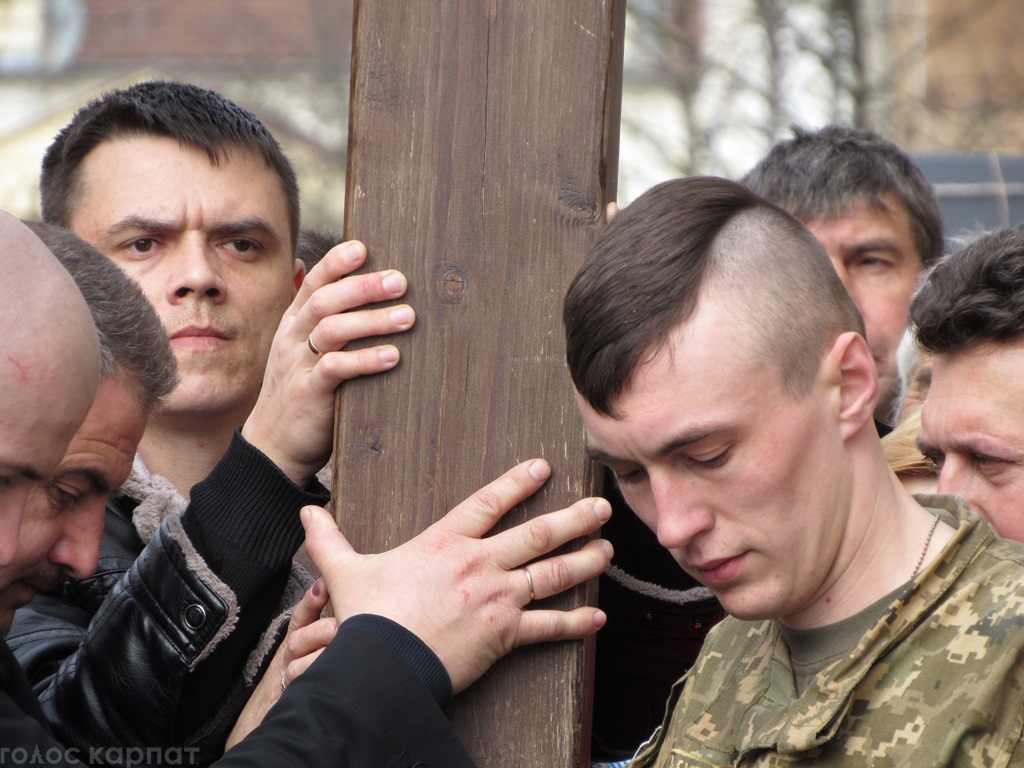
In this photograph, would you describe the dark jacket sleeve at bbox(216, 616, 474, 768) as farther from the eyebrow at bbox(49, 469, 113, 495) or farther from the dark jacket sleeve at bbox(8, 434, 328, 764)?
the eyebrow at bbox(49, 469, 113, 495)

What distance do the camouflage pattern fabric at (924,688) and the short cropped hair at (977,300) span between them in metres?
0.42

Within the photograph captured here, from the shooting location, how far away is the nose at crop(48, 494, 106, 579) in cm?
211

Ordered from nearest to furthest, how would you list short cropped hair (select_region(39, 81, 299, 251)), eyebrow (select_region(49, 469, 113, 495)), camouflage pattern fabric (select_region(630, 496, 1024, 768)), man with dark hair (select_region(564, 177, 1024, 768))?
1. camouflage pattern fabric (select_region(630, 496, 1024, 768))
2. man with dark hair (select_region(564, 177, 1024, 768))
3. eyebrow (select_region(49, 469, 113, 495))
4. short cropped hair (select_region(39, 81, 299, 251))

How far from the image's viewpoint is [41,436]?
1.70 meters

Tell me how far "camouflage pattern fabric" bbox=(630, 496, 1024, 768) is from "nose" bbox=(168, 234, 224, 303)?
61.0 inches

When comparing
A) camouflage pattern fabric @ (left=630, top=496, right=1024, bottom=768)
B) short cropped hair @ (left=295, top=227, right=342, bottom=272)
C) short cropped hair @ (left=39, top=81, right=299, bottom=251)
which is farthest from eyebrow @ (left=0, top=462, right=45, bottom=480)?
short cropped hair @ (left=295, top=227, right=342, bottom=272)

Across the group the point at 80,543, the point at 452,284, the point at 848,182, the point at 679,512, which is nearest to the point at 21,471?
the point at 80,543

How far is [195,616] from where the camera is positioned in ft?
7.13

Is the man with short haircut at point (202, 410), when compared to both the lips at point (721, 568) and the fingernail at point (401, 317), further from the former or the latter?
the lips at point (721, 568)

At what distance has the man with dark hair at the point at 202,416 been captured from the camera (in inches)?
83.5

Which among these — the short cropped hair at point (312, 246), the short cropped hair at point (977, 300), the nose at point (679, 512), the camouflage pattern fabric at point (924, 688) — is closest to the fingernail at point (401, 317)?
the nose at point (679, 512)

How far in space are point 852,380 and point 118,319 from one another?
128cm

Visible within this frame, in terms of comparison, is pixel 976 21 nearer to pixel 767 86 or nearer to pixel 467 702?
pixel 767 86

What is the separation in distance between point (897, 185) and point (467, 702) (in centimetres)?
236
